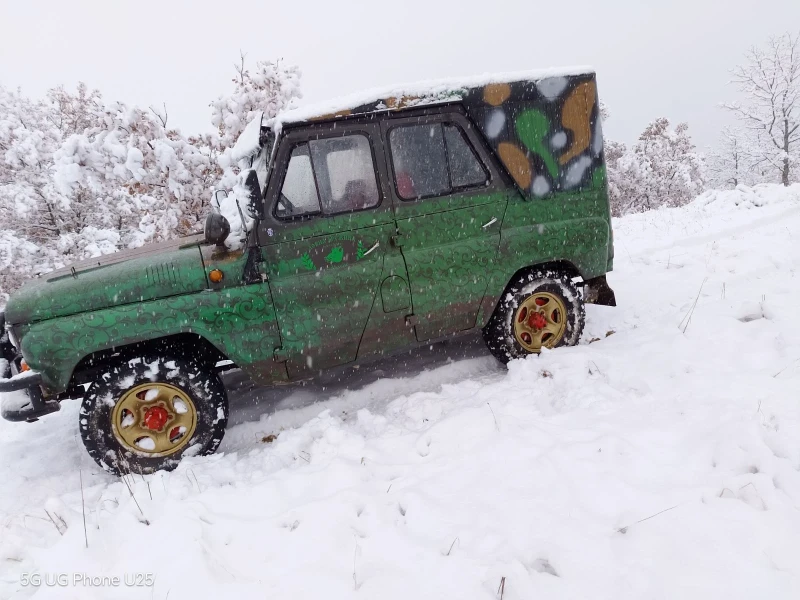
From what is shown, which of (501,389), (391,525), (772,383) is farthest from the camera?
(501,389)

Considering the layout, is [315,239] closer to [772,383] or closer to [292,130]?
[292,130]

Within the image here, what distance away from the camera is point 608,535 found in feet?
7.04

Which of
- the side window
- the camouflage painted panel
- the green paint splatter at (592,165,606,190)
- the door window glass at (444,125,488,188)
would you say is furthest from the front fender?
→ the green paint splatter at (592,165,606,190)

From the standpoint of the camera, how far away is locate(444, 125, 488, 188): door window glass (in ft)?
12.3

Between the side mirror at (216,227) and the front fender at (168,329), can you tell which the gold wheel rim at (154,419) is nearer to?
the front fender at (168,329)

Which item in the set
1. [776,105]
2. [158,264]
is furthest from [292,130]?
[776,105]

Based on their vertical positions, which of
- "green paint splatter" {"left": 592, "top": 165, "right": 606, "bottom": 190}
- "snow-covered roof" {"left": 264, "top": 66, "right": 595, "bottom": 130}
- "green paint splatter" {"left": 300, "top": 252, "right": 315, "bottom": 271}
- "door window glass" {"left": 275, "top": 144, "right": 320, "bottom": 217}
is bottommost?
"green paint splatter" {"left": 300, "top": 252, "right": 315, "bottom": 271}

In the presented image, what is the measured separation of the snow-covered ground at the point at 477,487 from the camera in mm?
2035

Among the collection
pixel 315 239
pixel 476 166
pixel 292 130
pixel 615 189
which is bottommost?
pixel 615 189

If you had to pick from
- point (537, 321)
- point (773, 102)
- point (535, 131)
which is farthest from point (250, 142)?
point (773, 102)

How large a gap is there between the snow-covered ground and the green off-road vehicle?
470 mm

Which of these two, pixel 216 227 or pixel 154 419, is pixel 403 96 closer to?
pixel 216 227

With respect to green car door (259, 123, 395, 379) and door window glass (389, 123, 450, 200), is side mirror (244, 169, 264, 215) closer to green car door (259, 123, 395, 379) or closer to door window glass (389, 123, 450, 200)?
green car door (259, 123, 395, 379)

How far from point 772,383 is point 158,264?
14.0 ft
